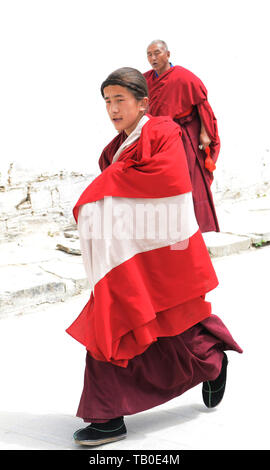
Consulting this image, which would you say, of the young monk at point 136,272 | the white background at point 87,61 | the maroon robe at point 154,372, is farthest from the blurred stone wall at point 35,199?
the young monk at point 136,272

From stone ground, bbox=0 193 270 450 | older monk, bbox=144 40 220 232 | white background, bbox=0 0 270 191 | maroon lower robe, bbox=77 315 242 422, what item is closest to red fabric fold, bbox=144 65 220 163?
older monk, bbox=144 40 220 232

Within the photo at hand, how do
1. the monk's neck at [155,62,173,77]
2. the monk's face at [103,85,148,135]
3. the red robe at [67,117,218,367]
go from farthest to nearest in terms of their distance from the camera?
the monk's neck at [155,62,173,77] < the monk's face at [103,85,148,135] < the red robe at [67,117,218,367]

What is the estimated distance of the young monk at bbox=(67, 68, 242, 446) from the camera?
2215 mm

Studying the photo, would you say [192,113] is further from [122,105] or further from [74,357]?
[122,105]

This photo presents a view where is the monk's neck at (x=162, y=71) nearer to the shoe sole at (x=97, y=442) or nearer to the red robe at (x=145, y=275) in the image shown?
the red robe at (x=145, y=275)

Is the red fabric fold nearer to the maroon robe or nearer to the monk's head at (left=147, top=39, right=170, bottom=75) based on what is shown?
the monk's head at (left=147, top=39, right=170, bottom=75)

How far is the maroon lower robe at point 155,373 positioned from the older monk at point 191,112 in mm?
2009

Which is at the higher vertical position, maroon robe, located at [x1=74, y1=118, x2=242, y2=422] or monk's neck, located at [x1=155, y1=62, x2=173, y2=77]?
monk's neck, located at [x1=155, y1=62, x2=173, y2=77]

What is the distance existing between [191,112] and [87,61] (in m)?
1.79

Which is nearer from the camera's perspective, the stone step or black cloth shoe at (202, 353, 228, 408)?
black cloth shoe at (202, 353, 228, 408)

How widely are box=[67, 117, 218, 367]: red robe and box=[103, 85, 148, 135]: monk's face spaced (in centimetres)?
8

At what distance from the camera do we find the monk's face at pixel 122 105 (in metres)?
2.31

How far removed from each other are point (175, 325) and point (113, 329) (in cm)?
25

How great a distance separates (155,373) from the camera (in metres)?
2.39
